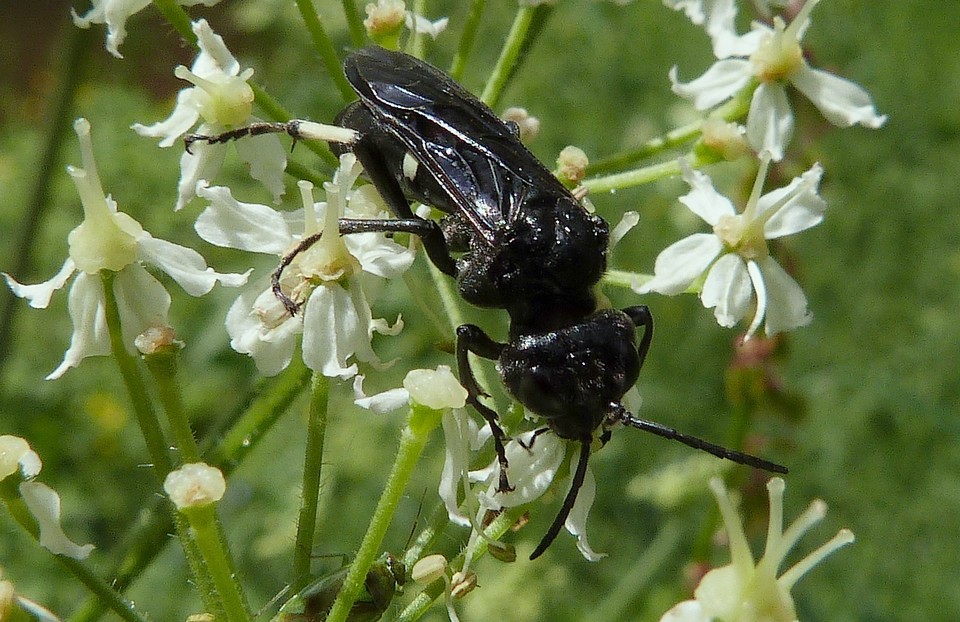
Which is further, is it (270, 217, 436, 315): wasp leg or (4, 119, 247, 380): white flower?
(270, 217, 436, 315): wasp leg

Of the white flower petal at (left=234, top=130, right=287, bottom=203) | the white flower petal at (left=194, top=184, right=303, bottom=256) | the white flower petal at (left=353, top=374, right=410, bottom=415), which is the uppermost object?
A: the white flower petal at (left=234, top=130, right=287, bottom=203)

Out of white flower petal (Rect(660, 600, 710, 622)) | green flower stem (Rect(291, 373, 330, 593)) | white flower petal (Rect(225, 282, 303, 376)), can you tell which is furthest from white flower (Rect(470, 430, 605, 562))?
white flower petal (Rect(225, 282, 303, 376))

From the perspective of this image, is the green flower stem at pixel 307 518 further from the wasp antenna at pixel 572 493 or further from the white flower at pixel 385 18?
the white flower at pixel 385 18

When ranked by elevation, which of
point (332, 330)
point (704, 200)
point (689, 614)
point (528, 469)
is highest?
point (704, 200)

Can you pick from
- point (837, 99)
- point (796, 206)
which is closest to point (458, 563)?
point (796, 206)

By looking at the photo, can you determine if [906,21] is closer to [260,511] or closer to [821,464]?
[821,464]

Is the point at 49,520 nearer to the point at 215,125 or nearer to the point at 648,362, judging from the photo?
the point at 215,125

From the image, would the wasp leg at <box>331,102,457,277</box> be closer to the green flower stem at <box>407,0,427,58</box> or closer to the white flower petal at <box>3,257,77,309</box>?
the green flower stem at <box>407,0,427,58</box>
